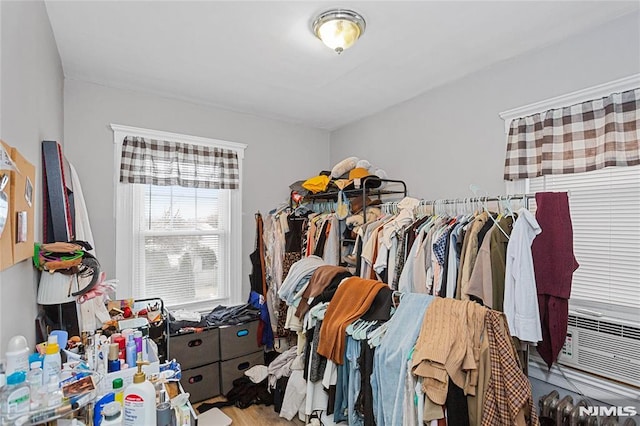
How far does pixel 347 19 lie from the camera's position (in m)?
1.88

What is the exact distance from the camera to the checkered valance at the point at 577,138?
186 centimetres

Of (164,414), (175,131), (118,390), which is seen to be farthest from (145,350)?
(175,131)

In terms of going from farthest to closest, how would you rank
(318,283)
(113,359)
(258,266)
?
(258,266)
(318,283)
(113,359)

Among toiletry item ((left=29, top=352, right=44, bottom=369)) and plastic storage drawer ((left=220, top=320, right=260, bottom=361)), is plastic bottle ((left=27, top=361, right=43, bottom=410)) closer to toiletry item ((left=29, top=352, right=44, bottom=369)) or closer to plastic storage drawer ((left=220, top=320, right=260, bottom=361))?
toiletry item ((left=29, top=352, right=44, bottom=369))

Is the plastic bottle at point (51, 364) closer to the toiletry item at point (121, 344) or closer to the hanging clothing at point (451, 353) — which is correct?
the toiletry item at point (121, 344)

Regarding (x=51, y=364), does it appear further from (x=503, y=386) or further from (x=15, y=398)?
(x=503, y=386)

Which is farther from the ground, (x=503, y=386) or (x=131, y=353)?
(x=131, y=353)

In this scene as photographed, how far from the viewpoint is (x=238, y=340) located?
10.3 feet

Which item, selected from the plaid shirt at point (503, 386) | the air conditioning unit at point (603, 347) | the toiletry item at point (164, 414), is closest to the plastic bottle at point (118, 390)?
the toiletry item at point (164, 414)

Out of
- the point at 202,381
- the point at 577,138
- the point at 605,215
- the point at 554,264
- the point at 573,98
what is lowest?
the point at 202,381

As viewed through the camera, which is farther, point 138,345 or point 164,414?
point 138,345

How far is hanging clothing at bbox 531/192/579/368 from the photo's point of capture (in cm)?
183

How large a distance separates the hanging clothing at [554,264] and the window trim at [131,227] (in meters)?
2.63

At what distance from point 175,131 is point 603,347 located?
3570mm
